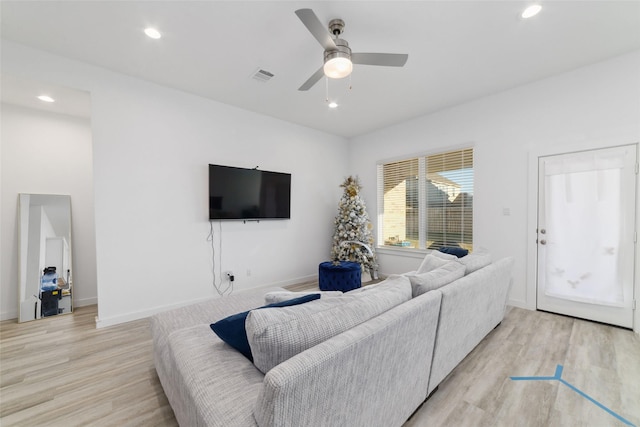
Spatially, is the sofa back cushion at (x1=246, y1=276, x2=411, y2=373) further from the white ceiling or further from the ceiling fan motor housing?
the white ceiling

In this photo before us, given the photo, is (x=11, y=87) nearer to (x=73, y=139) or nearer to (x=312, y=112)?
Result: (x=73, y=139)

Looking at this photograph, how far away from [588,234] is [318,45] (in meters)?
3.72

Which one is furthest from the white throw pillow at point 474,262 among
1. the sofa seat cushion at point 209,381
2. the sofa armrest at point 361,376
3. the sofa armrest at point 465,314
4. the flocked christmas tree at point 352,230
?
the flocked christmas tree at point 352,230

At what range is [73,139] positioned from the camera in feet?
11.7

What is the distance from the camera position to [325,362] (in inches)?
36.3

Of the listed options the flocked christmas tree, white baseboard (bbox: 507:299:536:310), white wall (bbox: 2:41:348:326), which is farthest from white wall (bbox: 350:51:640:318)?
white wall (bbox: 2:41:348:326)

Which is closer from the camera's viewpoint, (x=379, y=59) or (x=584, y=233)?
(x=379, y=59)

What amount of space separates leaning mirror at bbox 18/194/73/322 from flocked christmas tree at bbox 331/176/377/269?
13.1 ft

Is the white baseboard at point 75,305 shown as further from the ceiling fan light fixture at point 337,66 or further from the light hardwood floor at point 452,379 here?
the ceiling fan light fixture at point 337,66

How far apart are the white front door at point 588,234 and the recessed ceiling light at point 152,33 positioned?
4567 millimetres

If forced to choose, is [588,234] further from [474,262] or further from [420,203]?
[420,203]

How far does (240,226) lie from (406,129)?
3424mm

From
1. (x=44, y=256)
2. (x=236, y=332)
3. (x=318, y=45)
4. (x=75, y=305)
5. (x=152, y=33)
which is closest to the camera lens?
(x=236, y=332)

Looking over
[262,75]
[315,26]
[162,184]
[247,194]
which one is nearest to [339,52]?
[315,26]
